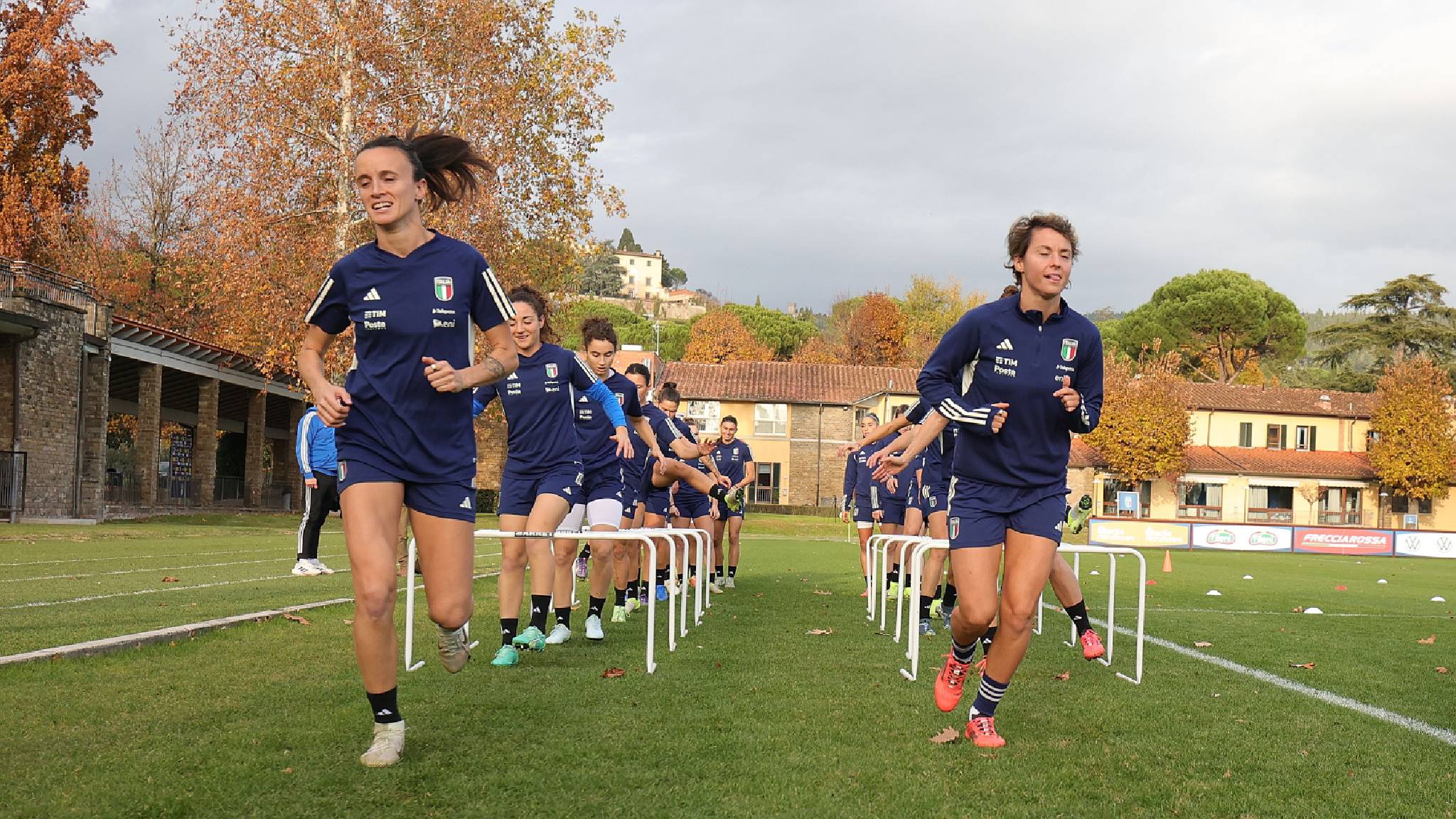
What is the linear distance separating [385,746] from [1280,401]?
74.8m

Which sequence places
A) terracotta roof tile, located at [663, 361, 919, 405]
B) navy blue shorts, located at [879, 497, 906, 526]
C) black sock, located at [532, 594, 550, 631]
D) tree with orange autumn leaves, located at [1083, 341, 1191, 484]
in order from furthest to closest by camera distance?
terracotta roof tile, located at [663, 361, 919, 405]
tree with orange autumn leaves, located at [1083, 341, 1191, 484]
navy blue shorts, located at [879, 497, 906, 526]
black sock, located at [532, 594, 550, 631]

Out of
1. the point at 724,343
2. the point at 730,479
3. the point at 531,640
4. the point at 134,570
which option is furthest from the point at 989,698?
the point at 724,343

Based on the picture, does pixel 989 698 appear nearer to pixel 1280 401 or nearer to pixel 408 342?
pixel 408 342

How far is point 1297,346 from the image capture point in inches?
Answer: 3536

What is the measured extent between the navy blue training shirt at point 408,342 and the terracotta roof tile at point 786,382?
2549 inches

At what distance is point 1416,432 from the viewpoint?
6481 cm

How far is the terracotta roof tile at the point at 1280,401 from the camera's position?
69625 millimetres

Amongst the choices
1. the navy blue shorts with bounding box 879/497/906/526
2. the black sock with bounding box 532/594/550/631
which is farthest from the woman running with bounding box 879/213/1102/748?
the navy blue shorts with bounding box 879/497/906/526

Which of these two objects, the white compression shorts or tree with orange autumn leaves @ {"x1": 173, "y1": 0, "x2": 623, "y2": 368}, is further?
tree with orange autumn leaves @ {"x1": 173, "y1": 0, "x2": 623, "y2": 368}

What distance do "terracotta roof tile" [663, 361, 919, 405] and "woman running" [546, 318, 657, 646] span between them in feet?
199

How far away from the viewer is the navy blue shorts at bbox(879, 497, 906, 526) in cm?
1383

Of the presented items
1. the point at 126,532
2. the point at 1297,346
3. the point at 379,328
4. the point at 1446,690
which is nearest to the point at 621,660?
the point at 379,328

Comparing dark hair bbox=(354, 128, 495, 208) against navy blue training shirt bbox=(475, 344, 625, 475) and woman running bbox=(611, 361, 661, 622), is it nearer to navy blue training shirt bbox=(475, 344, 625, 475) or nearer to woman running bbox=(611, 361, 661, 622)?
navy blue training shirt bbox=(475, 344, 625, 475)

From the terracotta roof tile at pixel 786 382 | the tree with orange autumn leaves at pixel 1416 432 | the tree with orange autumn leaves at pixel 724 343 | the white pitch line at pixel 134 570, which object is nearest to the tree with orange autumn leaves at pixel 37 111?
the white pitch line at pixel 134 570
